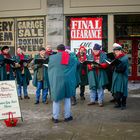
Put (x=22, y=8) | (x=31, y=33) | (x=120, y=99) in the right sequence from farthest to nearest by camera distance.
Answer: (x=31, y=33)
(x=22, y=8)
(x=120, y=99)

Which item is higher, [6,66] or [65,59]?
[65,59]

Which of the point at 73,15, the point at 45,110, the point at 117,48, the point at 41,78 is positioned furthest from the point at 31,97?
the point at 73,15

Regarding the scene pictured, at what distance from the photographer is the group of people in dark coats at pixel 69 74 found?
9.30 meters

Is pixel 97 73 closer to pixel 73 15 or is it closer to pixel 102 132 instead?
pixel 102 132

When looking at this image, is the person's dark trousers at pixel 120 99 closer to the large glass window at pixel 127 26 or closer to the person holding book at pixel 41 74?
the person holding book at pixel 41 74

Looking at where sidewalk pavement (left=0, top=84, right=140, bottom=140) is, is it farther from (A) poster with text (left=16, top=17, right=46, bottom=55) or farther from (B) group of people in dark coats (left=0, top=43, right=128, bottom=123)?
(A) poster with text (left=16, top=17, right=46, bottom=55)

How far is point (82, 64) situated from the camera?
11.8 meters

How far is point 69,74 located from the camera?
9359 millimetres

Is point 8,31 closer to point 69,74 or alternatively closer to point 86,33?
point 86,33

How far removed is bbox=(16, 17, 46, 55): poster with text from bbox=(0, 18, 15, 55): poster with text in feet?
0.79

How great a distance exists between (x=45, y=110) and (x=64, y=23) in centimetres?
669

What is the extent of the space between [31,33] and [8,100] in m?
8.43

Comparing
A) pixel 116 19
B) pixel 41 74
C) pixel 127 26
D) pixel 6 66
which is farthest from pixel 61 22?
pixel 41 74

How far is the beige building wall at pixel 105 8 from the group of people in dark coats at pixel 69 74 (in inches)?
179
